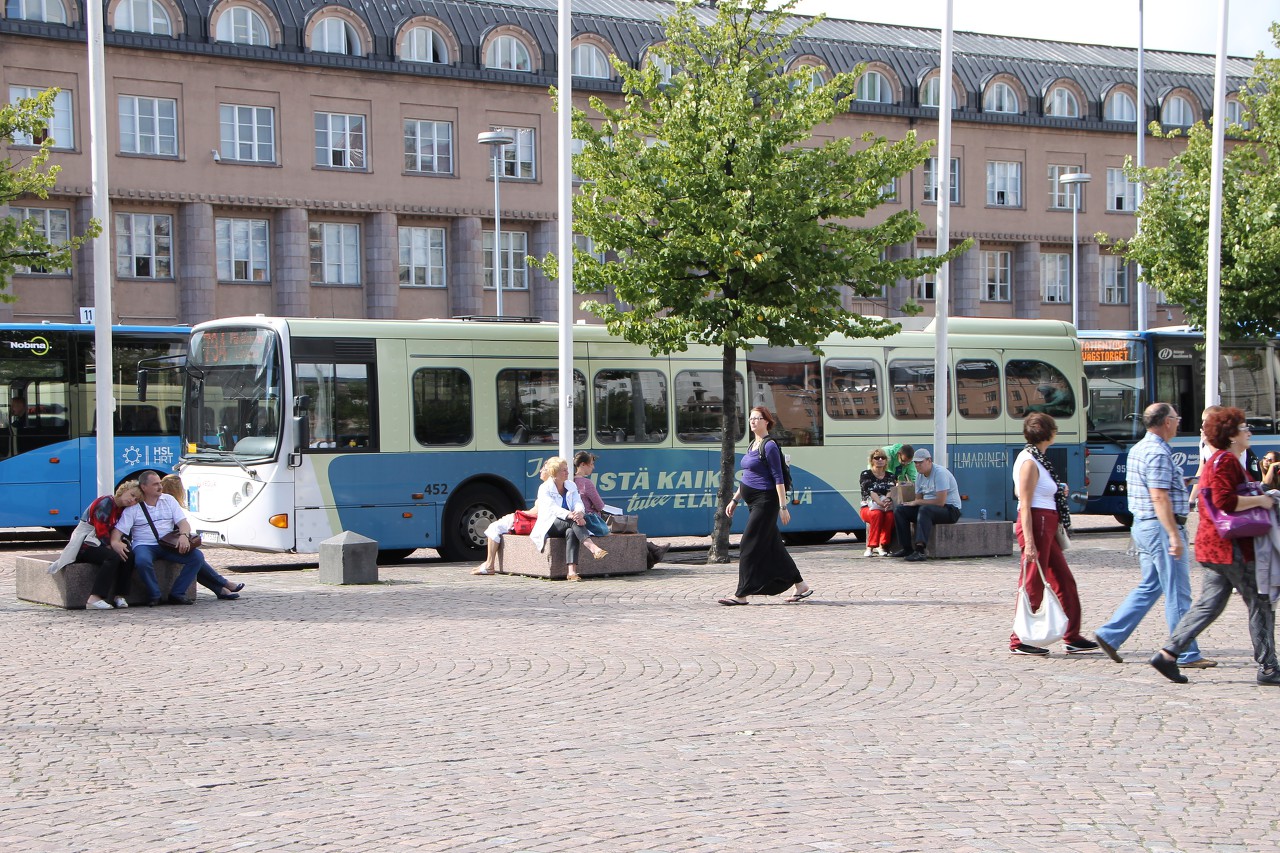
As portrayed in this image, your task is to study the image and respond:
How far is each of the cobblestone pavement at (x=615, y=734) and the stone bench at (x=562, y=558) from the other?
2.98 meters

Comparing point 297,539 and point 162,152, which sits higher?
point 162,152

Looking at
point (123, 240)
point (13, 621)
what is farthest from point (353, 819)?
point (123, 240)

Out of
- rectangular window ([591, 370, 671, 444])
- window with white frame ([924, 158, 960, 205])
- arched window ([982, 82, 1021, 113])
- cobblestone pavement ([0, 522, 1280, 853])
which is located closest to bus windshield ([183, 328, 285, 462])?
rectangular window ([591, 370, 671, 444])

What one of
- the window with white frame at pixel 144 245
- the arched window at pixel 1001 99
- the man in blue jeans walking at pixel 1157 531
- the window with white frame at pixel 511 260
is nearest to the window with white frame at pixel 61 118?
the window with white frame at pixel 144 245

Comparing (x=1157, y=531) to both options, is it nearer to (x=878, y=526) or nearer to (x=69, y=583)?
(x=69, y=583)

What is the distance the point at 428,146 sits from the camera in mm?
48312

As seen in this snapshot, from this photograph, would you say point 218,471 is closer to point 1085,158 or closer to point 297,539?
point 297,539

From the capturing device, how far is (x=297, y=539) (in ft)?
59.9

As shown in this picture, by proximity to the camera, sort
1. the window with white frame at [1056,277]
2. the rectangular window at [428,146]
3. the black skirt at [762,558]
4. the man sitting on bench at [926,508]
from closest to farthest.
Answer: the black skirt at [762,558], the man sitting on bench at [926,508], the rectangular window at [428,146], the window with white frame at [1056,277]

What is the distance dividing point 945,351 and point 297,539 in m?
9.03

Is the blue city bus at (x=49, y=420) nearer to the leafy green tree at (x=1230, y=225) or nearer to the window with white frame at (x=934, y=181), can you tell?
the leafy green tree at (x=1230, y=225)

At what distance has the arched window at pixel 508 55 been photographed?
162ft

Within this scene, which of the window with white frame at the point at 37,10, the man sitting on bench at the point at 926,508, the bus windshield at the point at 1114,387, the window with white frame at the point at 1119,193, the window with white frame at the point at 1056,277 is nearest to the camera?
the man sitting on bench at the point at 926,508

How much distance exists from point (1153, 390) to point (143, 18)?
99.3ft
